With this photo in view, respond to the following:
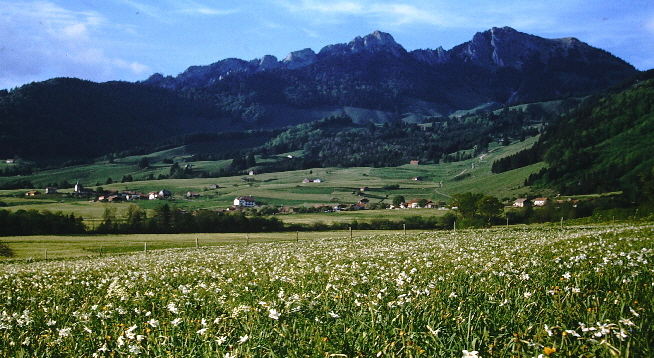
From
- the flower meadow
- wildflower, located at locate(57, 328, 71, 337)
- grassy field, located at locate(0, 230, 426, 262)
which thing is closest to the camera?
the flower meadow

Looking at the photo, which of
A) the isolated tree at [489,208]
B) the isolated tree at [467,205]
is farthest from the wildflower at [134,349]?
the isolated tree at [467,205]

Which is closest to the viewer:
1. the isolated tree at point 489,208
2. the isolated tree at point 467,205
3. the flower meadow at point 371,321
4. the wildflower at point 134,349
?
the flower meadow at point 371,321

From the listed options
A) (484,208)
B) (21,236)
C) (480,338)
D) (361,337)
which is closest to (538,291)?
(480,338)

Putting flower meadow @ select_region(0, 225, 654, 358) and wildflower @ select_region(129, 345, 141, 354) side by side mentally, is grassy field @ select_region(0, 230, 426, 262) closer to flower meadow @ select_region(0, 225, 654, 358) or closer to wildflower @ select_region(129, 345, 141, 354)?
flower meadow @ select_region(0, 225, 654, 358)

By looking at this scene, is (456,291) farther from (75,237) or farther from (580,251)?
(75,237)

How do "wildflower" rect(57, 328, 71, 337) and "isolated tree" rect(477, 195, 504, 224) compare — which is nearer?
"wildflower" rect(57, 328, 71, 337)

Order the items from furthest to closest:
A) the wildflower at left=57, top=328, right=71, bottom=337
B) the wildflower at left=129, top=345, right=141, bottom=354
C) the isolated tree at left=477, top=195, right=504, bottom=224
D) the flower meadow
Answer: the isolated tree at left=477, top=195, right=504, bottom=224
the wildflower at left=57, top=328, right=71, bottom=337
the wildflower at left=129, top=345, right=141, bottom=354
the flower meadow

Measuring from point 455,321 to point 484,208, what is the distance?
3754 inches

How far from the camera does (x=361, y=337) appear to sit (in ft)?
19.7

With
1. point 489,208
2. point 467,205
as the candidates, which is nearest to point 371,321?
point 489,208

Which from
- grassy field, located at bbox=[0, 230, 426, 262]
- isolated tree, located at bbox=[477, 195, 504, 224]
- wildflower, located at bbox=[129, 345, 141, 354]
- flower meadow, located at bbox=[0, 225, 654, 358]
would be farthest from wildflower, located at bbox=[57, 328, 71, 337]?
isolated tree, located at bbox=[477, 195, 504, 224]

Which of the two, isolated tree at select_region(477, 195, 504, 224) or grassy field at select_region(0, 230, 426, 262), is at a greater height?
isolated tree at select_region(477, 195, 504, 224)

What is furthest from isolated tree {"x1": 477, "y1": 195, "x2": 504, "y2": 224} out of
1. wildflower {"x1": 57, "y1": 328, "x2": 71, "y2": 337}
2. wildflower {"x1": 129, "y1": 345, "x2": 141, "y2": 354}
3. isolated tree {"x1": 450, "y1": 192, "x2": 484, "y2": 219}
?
wildflower {"x1": 129, "y1": 345, "x2": 141, "y2": 354}

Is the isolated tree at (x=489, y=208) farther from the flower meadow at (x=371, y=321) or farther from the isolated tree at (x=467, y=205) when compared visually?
the flower meadow at (x=371, y=321)
